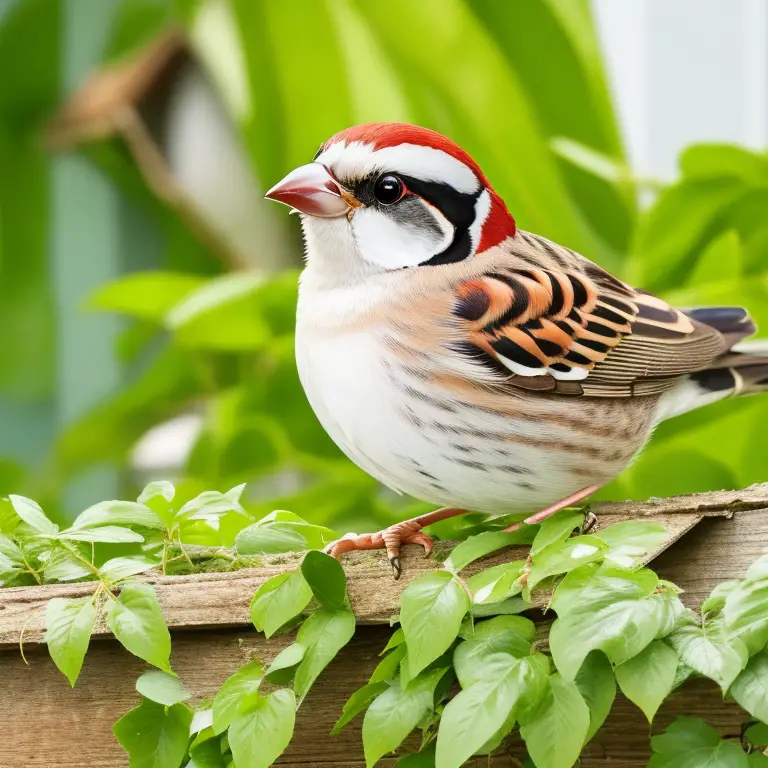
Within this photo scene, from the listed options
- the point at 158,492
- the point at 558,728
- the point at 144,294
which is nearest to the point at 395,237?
Result: the point at 158,492

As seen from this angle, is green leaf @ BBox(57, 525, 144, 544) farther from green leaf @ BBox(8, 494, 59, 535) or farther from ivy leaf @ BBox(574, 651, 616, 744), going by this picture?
ivy leaf @ BBox(574, 651, 616, 744)

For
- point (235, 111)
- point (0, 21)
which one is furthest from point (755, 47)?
point (0, 21)

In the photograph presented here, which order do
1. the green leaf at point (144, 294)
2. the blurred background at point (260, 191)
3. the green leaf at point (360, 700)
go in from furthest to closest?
the green leaf at point (144, 294) < the blurred background at point (260, 191) < the green leaf at point (360, 700)

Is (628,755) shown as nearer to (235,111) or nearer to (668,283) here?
(668,283)

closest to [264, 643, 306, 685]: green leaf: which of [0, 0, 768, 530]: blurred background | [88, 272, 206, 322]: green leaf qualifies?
[0, 0, 768, 530]: blurred background

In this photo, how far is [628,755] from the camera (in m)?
0.63

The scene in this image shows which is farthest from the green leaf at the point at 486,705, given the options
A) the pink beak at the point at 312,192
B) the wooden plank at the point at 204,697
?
the pink beak at the point at 312,192

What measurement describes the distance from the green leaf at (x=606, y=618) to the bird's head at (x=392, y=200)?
280mm

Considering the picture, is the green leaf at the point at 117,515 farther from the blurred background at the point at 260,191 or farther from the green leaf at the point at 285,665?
the blurred background at the point at 260,191

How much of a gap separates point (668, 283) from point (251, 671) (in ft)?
2.88

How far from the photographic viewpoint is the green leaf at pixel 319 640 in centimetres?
62

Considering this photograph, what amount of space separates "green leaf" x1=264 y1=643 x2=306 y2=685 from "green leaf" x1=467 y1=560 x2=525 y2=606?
0.35 ft

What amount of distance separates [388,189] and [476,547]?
0.24 m

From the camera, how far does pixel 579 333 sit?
0.75 metres
